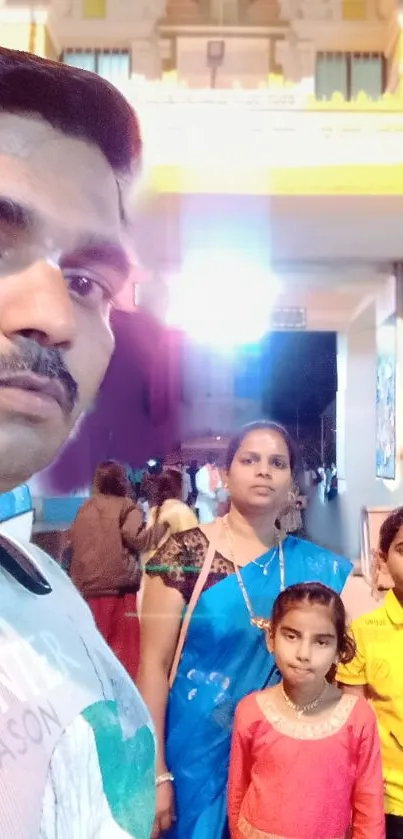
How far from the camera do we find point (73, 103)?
85 centimetres

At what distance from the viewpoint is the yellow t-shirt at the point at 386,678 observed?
1092mm

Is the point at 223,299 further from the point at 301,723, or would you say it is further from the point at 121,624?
the point at 301,723

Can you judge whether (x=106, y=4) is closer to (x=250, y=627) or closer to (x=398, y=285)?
(x=398, y=285)

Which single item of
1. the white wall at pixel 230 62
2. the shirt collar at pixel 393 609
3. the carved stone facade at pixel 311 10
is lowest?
the shirt collar at pixel 393 609

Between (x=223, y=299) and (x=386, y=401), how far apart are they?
29 cm

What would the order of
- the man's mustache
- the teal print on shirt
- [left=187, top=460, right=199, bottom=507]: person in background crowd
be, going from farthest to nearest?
[left=187, top=460, right=199, bottom=507]: person in background crowd
the teal print on shirt
the man's mustache

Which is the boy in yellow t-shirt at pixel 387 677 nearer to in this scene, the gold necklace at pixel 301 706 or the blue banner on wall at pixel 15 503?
the gold necklace at pixel 301 706

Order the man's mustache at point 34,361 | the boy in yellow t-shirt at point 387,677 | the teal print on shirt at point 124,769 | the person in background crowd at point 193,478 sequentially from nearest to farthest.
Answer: the man's mustache at point 34,361 < the teal print on shirt at point 124,769 < the person in background crowd at point 193,478 < the boy in yellow t-shirt at point 387,677

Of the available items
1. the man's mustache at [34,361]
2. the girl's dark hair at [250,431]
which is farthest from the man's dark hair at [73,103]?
the girl's dark hair at [250,431]

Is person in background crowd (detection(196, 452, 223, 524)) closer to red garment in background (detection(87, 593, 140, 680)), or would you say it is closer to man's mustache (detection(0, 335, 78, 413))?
red garment in background (detection(87, 593, 140, 680))

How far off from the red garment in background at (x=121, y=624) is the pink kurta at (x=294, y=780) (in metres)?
0.19

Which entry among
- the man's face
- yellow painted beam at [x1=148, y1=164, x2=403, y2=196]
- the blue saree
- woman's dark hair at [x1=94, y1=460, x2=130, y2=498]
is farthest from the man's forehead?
the blue saree

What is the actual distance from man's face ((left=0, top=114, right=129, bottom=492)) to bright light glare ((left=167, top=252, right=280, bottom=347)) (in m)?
0.14

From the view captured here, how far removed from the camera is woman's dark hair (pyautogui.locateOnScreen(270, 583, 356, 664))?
3.33 feet
